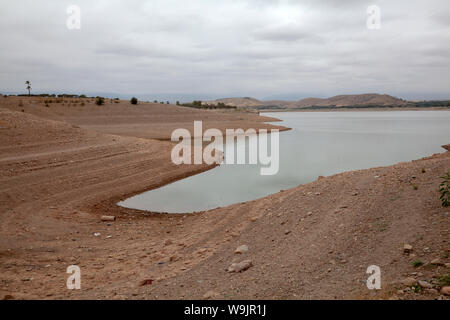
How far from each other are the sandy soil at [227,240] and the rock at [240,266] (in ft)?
0.32

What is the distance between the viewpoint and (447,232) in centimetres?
475

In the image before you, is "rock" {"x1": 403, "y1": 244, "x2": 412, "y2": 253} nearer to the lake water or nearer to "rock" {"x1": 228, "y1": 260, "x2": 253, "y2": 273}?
"rock" {"x1": 228, "y1": 260, "x2": 253, "y2": 273}

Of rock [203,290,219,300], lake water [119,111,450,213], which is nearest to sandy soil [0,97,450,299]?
rock [203,290,219,300]

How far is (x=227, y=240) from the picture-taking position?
22.1ft

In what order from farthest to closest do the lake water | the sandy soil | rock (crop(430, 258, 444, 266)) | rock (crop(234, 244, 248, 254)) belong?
the lake water → rock (crop(234, 244, 248, 254)) → the sandy soil → rock (crop(430, 258, 444, 266))

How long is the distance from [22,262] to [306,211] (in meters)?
6.01

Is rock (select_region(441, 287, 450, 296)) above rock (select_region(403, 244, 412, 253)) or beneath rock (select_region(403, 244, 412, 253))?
beneath

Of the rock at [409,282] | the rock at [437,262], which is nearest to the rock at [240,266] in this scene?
the rock at [409,282]

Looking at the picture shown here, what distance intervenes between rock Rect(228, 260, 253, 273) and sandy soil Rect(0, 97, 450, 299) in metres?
0.10

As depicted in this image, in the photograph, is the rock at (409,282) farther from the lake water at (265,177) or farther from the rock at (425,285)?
the lake water at (265,177)

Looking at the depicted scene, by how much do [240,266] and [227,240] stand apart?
167 centimetres

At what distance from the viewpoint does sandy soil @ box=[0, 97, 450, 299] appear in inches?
174

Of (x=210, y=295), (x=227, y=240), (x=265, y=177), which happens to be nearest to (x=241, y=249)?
(x=227, y=240)
